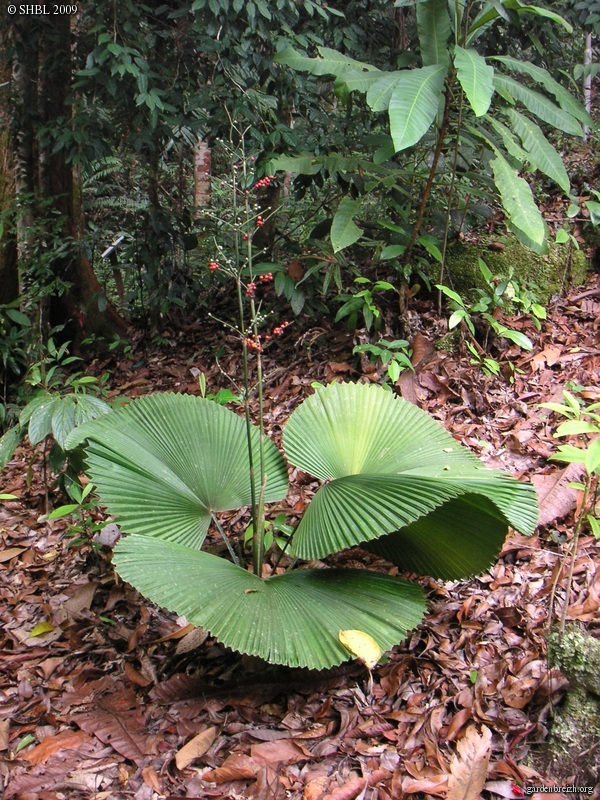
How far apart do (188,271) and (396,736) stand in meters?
3.87

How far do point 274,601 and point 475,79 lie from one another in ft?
7.54

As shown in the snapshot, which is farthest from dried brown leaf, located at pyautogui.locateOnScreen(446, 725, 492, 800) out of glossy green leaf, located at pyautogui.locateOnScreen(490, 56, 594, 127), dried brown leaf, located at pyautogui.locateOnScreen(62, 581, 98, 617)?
glossy green leaf, located at pyautogui.locateOnScreen(490, 56, 594, 127)

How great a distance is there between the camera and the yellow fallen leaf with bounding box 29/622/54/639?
→ 262 centimetres

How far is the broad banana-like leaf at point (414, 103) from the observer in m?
2.66

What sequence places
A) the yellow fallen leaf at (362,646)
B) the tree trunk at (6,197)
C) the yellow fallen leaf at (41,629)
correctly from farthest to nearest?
the tree trunk at (6,197) < the yellow fallen leaf at (41,629) < the yellow fallen leaf at (362,646)

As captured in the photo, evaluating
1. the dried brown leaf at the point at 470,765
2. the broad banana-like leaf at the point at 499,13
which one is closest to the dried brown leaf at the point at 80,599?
the dried brown leaf at the point at 470,765

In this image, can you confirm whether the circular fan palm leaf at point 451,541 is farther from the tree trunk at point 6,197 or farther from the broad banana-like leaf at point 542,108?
the tree trunk at point 6,197

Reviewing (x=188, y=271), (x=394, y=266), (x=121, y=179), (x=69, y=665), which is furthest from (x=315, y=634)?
(x=121, y=179)

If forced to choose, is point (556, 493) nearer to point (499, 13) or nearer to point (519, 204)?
point (519, 204)

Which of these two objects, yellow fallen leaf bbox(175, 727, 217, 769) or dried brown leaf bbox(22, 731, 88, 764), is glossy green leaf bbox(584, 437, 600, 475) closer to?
yellow fallen leaf bbox(175, 727, 217, 769)

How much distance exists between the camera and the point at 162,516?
6.95 feet

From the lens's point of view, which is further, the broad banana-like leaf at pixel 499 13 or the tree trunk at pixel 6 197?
the tree trunk at pixel 6 197

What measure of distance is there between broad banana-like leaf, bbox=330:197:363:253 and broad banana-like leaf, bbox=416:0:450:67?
0.79 meters

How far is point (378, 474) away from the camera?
6.57 feet
